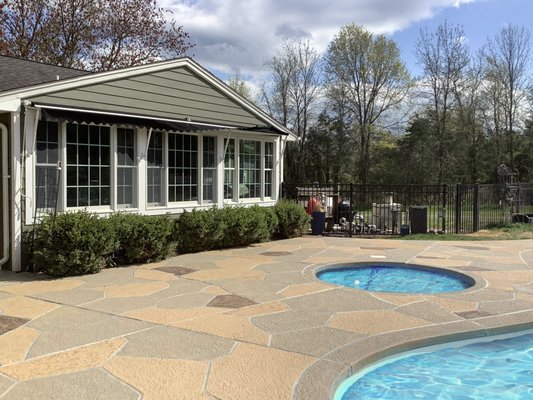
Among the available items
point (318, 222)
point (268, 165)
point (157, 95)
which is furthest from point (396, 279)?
point (157, 95)

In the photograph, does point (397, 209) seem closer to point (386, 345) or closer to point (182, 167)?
point (182, 167)

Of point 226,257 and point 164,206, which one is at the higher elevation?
point 164,206

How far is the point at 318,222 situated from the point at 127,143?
629 cm

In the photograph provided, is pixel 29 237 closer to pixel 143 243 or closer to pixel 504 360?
pixel 143 243

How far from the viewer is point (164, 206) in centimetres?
1027

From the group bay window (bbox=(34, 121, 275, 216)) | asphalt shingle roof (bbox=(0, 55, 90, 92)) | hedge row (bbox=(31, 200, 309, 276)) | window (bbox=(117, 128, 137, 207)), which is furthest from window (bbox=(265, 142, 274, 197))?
asphalt shingle roof (bbox=(0, 55, 90, 92))

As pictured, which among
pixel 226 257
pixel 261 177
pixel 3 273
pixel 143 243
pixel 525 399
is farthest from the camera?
pixel 261 177

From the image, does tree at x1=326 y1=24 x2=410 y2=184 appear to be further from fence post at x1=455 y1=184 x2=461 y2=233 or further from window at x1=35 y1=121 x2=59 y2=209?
window at x1=35 y1=121 x2=59 y2=209

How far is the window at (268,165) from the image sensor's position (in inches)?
519

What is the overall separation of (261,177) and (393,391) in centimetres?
911

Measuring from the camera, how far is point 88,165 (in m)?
8.90

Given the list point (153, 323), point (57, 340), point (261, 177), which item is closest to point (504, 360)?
point (153, 323)

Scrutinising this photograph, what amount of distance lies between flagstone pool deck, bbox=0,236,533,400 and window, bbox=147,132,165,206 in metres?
1.94

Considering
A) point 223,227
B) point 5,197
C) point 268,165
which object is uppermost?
point 268,165
